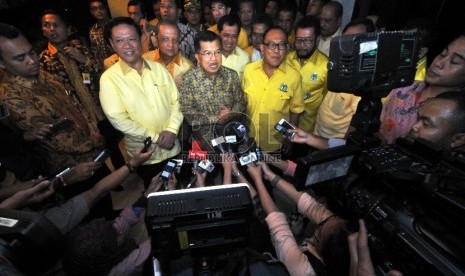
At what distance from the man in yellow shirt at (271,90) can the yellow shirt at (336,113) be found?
0.24 metres

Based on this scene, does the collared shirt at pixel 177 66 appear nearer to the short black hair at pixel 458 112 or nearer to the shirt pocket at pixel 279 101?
the shirt pocket at pixel 279 101

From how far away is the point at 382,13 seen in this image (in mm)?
4012

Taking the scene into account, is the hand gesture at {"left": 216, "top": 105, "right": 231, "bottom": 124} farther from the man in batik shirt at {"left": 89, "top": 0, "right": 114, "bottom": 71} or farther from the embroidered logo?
the man in batik shirt at {"left": 89, "top": 0, "right": 114, "bottom": 71}

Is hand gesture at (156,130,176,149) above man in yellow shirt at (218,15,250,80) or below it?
below

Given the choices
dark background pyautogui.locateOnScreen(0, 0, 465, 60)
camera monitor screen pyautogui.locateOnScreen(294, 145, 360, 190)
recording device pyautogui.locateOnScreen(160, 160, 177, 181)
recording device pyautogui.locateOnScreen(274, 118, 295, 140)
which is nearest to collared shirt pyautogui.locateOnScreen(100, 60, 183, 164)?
recording device pyautogui.locateOnScreen(160, 160, 177, 181)

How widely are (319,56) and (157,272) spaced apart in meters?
2.56

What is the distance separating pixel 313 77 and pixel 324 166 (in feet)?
6.10

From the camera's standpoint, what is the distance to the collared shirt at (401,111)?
1.79 m

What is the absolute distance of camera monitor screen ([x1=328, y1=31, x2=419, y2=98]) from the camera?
104cm

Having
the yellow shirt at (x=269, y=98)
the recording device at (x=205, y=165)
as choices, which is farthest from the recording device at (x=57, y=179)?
the yellow shirt at (x=269, y=98)

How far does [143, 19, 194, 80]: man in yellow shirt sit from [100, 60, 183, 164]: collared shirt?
17.5 inches

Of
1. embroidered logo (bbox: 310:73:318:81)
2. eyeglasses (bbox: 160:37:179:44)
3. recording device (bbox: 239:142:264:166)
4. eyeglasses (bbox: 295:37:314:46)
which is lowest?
recording device (bbox: 239:142:264:166)

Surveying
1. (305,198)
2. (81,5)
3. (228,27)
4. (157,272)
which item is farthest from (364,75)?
(81,5)

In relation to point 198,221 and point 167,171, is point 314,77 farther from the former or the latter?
point 198,221
